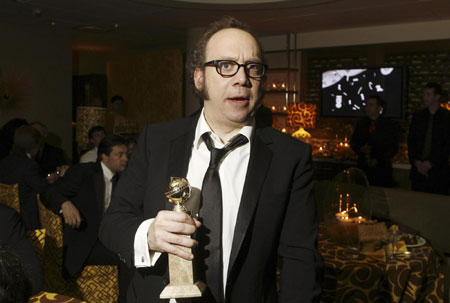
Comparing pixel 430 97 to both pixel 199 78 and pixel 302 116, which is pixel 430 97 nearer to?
pixel 302 116

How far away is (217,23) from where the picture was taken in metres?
1.27

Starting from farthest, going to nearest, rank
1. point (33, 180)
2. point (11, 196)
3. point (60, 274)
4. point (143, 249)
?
point (33, 180) → point (11, 196) → point (60, 274) → point (143, 249)

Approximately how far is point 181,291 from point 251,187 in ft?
1.12

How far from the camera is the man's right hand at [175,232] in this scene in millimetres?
984

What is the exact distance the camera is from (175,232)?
3.24 ft

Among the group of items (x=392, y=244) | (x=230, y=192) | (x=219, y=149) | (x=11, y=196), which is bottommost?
(x=392, y=244)

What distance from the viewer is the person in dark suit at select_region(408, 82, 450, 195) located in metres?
5.72

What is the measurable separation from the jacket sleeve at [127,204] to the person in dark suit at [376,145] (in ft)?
16.8

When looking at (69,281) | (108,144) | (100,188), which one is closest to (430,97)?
(108,144)

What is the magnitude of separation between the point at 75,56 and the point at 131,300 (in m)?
10.3

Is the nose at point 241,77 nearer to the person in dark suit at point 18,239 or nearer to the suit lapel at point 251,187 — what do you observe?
the suit lapel at point 251,187

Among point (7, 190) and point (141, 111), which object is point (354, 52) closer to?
point (141, 111)

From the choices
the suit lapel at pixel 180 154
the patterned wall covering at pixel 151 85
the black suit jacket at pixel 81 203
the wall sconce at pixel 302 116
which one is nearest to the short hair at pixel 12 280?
the suit lapel at pixel 180 154

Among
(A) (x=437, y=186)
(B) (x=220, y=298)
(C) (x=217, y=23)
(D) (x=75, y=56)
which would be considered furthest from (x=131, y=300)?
(D) (x=75, y=56)
